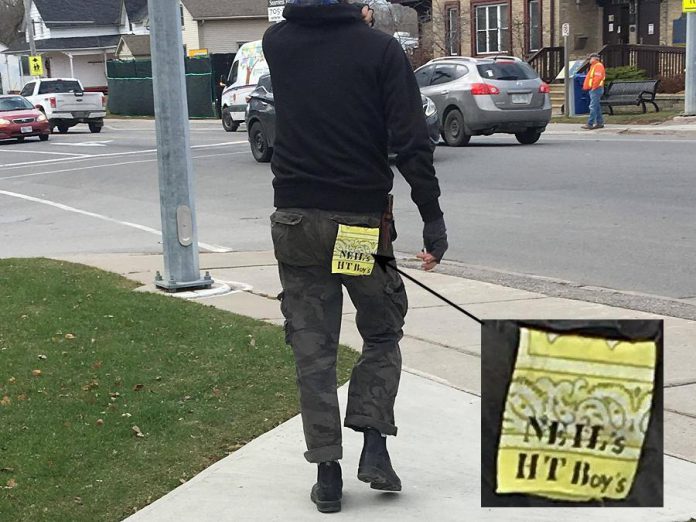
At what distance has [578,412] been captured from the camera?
365 cm

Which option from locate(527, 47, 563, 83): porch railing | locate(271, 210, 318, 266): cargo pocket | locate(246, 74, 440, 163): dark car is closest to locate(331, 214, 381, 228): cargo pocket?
locate(271, 210, 318, 266): cargo pocket

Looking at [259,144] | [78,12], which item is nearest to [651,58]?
[259,144]

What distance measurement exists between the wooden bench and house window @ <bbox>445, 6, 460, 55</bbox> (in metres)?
14.9

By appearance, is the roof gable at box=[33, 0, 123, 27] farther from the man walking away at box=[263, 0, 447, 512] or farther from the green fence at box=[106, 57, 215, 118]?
the man walking away at box=[263, 0, 447, 512]

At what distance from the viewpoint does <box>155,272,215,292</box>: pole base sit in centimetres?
894

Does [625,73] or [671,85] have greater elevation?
[625,73]

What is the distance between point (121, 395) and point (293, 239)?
6.53 ft

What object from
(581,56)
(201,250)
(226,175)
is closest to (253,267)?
(201,250)

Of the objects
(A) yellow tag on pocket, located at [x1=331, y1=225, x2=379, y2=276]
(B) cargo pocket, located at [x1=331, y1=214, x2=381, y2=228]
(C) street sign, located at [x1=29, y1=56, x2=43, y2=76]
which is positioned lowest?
(A) yellow tag on pocket, located at [x1=331, y1=225, x2=379, y2=276]

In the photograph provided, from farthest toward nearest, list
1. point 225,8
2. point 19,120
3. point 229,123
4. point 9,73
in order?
point 9,73 → point 225,8 → point 229,123 → point 19,120

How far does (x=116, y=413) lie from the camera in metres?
5.61

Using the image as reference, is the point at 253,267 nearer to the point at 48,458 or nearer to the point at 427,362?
the point at 427,362

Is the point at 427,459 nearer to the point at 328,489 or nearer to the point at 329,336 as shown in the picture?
the point at 328,489

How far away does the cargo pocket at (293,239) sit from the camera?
4305 mm
